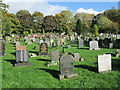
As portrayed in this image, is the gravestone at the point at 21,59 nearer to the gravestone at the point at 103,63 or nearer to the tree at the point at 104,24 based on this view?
the gravestone at the point at 103,63

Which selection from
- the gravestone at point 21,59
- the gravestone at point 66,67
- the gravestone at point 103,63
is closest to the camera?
the gravestone at point 66,67

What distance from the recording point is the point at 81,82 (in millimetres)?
7094

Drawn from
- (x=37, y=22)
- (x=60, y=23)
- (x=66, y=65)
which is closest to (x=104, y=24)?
(x=60, y=23)

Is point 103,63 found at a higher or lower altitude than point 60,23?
lower

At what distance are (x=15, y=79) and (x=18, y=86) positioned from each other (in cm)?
105

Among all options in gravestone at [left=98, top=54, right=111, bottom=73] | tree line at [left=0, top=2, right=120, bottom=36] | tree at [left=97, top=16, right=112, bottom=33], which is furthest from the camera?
tree line at [left=0, top=2, right=120, bottom=36]

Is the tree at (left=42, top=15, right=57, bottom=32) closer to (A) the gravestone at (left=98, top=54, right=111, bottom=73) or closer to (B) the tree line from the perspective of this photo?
(B) the tree line

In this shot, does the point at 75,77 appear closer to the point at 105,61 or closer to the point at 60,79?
the point at 60,79

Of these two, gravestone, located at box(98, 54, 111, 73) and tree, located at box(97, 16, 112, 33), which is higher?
tree, located at box(97, 16, 112, 33)

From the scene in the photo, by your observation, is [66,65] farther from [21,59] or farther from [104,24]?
[104,24]

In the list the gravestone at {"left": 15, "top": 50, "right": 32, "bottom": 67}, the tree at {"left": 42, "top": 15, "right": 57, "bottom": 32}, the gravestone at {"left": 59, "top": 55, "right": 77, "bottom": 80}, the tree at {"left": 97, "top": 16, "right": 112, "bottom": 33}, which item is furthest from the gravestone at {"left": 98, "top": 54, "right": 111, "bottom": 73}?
the tree at {"left": 42, "top": 15, "right": 57, "bottom": 32}

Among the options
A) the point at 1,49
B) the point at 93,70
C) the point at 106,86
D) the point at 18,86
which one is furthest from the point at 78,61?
the point at 1,49

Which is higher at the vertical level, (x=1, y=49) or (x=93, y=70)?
(x=1, y=49)

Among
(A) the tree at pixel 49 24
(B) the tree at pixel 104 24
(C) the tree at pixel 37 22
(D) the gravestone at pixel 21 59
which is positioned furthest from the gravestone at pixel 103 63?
(A) the tree at pixel 49 24
